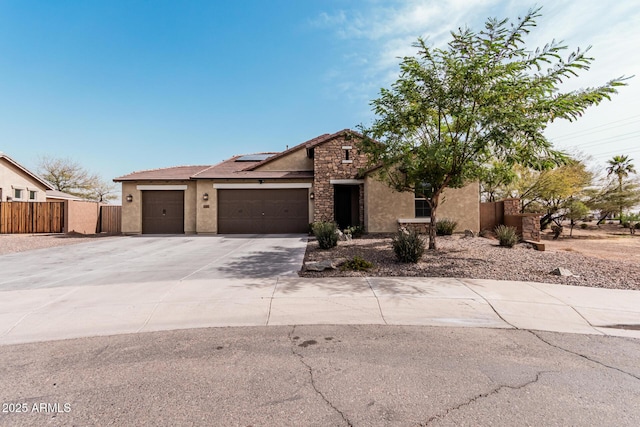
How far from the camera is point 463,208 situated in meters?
15.8

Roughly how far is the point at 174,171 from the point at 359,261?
15.5m

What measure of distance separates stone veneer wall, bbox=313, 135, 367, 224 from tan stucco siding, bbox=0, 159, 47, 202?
20759 millimetres

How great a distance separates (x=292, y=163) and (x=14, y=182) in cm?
1934

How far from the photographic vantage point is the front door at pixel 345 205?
17781mm

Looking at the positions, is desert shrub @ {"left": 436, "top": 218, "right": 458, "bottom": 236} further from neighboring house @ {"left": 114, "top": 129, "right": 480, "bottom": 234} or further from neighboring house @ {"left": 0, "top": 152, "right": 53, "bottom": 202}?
neighboring house @ {"left": 0, "top": 152, "right": 53, "bottom": 202}

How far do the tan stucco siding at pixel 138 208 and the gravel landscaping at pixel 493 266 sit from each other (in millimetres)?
9445

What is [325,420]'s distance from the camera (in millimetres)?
2459

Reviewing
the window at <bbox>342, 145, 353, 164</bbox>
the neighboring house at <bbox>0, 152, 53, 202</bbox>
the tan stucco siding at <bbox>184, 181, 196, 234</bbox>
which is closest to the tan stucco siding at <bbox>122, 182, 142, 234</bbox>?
the tan stucco siding at <bbox>184, 181, 196, 234</bbox>

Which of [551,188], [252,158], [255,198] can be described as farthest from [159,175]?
[551,188]

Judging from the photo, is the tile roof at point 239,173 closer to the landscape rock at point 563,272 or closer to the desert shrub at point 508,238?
the desert shrub at point 508,238

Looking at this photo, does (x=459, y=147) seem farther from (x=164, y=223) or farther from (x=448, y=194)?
(x=164, y=223)

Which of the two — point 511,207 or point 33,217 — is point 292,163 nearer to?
point 511,207

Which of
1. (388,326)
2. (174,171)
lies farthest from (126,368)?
(174,171)

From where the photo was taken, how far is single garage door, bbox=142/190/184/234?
1756 cm
